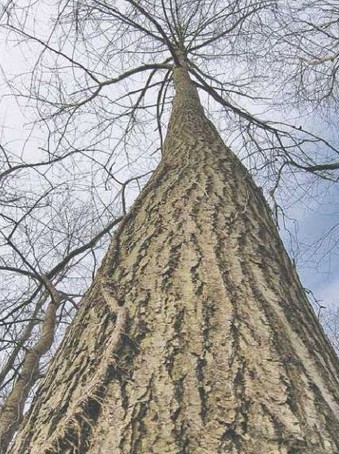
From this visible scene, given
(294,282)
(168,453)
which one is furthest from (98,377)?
(294,282)

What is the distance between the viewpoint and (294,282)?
1.79 metres

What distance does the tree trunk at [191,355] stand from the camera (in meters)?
0.99

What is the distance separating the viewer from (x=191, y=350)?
3.91 ft

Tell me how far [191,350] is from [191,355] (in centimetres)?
2

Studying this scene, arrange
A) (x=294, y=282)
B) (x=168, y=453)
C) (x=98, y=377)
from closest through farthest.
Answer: (x=168, y=453)
(x=98, y=377)
(x=294, y=282)

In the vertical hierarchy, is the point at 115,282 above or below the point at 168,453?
above

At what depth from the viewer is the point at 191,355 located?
1177 millimetres

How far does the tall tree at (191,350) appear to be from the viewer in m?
0.99

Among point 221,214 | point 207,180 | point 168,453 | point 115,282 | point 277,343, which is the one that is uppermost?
point 207,180

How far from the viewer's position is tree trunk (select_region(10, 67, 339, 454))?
3.23 feet

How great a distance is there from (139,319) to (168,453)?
0.46 metres

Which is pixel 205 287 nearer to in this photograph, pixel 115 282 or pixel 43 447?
pixel 115 282

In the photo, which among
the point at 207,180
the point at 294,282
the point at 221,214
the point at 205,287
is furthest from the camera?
the point at 207,180

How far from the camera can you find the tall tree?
99cm
